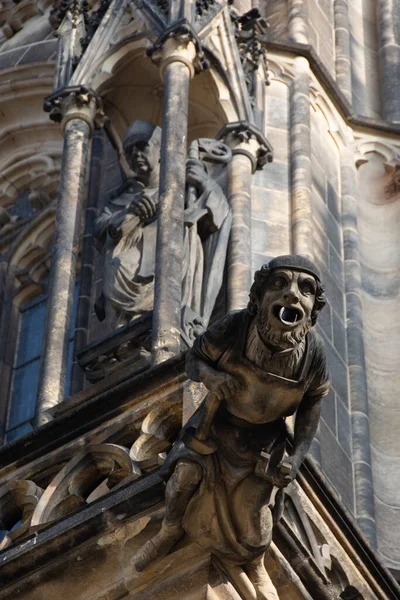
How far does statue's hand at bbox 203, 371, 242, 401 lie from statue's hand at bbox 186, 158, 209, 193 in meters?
3.96

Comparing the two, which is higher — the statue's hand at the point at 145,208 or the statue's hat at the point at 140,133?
the statue's hat at the point at 140,133

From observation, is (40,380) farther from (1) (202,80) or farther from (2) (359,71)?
(2) (359,71)

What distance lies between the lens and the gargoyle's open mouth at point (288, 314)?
1227cm

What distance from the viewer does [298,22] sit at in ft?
63.0

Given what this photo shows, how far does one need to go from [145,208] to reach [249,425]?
12.6 feet

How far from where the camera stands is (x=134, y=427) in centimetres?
1398

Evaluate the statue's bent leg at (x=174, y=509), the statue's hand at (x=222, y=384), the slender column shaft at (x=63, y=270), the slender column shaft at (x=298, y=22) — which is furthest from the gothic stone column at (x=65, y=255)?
the statue's hand at (x=222, y=384)

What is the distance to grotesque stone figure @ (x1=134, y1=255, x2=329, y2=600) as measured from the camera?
12.3 m

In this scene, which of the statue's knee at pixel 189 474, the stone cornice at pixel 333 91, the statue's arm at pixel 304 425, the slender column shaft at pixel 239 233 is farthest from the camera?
the stone cornice at pixel 333 91

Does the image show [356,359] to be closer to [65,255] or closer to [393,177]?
[65,255]

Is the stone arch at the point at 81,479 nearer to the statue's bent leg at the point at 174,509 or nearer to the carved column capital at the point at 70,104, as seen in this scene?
the statue's bent leg at the point at 174,509

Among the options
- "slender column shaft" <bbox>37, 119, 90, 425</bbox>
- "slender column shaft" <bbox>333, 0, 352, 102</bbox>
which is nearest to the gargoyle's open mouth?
"slender column shaft" <bbox>37, 119, 90, 425</bbox>

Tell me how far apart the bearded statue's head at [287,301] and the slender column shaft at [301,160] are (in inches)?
174

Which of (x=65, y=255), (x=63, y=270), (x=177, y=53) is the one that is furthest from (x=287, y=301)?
(x=177, y=53)
